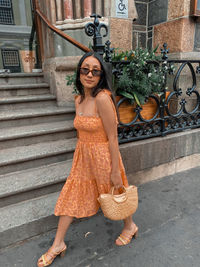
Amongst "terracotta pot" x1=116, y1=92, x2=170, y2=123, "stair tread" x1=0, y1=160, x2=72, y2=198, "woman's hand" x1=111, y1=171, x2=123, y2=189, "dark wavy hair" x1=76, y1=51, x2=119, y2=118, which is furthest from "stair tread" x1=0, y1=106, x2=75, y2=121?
"woman's hand" x1=111, y1=171, x2=123, y2=189

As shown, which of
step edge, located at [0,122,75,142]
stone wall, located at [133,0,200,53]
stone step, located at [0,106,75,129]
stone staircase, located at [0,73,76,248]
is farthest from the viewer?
stone wall, located at [133,0,200,53]

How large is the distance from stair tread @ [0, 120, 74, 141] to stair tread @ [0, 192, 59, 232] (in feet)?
3.21

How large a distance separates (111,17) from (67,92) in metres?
1.63

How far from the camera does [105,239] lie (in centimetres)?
215

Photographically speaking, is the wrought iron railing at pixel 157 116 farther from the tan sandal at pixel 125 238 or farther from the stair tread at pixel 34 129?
the tan sandal at pixel 125 238

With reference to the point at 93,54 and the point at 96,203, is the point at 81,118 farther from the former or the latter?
the point at 96,203

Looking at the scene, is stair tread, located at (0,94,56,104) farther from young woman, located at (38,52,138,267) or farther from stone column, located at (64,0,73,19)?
young woman, located at (38,52,138,267)

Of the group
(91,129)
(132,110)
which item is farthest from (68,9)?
(91,129)

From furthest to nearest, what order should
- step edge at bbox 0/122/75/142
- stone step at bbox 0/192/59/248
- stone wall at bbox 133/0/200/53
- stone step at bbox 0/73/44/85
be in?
stone step at bbox 0/73/44/85
stone wall at bbox 133/0/200/53
step edge at bbox 0/122/75/142
stone step at bbox 0/192/59/248

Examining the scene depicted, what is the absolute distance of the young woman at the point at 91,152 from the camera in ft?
5.38

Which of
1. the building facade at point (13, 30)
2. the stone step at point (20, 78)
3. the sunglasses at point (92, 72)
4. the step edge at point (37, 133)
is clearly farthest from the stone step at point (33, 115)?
the building facade at point (13, 30)

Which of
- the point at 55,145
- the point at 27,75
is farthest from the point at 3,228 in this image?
the point at 27,75

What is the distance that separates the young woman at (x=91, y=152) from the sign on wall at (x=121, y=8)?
270cm

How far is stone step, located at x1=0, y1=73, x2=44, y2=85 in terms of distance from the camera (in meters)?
4.25
